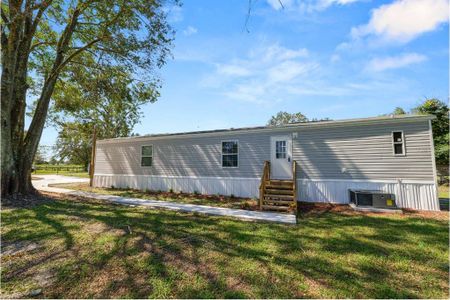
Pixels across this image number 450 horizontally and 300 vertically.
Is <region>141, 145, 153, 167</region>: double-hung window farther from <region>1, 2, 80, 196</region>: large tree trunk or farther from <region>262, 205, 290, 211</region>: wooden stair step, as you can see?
<region>262, 205, 290, 211</region>: wooden stair step

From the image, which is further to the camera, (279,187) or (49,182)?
(49,182)

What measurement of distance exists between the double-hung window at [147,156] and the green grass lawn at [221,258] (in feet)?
22.1

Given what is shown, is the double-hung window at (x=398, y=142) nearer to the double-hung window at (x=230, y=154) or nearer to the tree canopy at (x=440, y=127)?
the double-hung window at (x=230, y=154)

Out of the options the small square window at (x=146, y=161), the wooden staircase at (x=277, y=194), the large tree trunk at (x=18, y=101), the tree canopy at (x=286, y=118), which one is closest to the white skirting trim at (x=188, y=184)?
the small square window at (x=146, y=161)

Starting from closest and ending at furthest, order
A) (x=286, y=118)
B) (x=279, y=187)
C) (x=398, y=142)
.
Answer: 1. (x=398, y=142)
2. (x=279, y=187)
3. (x=286, y=118)

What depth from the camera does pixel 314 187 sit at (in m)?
9.16

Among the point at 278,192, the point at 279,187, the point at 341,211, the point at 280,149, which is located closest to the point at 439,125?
the point at 280,149

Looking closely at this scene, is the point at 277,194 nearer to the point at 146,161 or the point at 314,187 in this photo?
the point at 314,187

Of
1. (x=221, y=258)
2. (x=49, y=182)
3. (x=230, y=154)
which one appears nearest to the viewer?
(x=221, y=258)

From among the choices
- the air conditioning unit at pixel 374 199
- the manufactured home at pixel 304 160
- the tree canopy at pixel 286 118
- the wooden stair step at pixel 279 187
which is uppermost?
the tree canopy at pixel 286 118

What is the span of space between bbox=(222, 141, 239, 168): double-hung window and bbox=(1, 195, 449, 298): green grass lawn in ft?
15.3

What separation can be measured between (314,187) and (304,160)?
1.21 m

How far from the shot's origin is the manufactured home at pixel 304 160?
26.0ft

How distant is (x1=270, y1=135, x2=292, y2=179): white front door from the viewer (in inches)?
383
